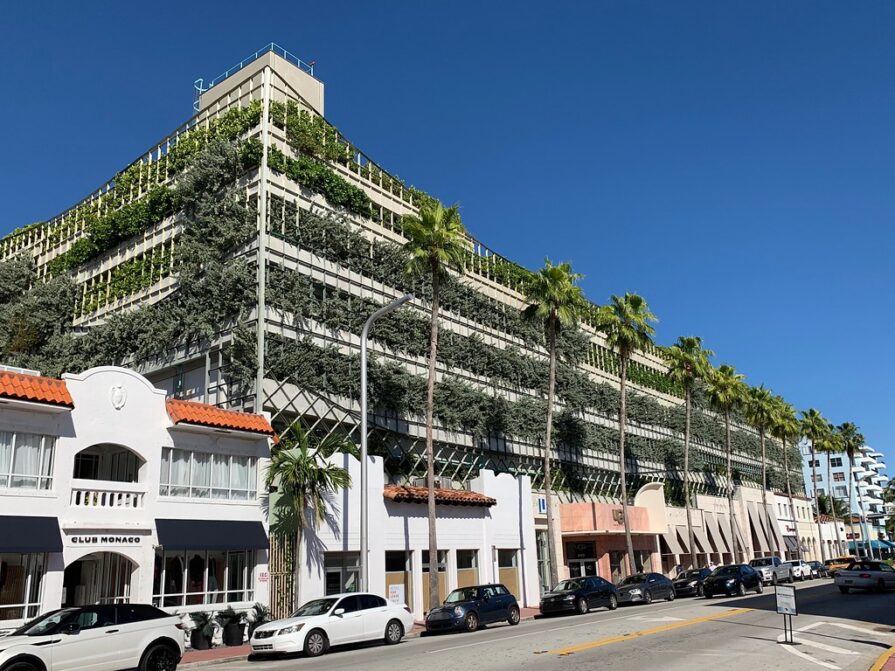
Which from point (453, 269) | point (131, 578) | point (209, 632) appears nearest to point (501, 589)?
point (209, 632)

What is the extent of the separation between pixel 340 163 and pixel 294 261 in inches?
303

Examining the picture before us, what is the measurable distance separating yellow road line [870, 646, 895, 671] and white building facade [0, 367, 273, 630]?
1937cm

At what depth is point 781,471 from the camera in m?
99.0

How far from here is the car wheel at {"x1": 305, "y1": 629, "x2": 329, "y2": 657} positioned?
20438 millimetres

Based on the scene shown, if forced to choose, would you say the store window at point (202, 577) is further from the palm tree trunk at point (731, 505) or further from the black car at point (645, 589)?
the palm tree trunk at point (731, 505)

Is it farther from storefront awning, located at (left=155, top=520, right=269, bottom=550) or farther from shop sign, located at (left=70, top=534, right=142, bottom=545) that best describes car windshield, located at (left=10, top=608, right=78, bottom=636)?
storefront awning, located at (left=155, top=520, right=269, bottom=550)

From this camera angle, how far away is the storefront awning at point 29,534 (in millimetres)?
21688

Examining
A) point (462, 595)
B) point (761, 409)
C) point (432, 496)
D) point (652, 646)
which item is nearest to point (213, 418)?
point (432, 496)

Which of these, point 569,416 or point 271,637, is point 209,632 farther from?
point 569,416

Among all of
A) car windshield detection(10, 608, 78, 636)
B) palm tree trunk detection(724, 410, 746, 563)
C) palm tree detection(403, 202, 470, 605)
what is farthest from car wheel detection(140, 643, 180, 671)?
palm tree trunk detection(724, 410, 746, 563)

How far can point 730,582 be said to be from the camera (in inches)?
1486

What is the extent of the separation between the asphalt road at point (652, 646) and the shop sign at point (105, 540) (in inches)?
256

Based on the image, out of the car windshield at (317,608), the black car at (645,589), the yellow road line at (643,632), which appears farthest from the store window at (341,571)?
the yellow road line at (643,632)

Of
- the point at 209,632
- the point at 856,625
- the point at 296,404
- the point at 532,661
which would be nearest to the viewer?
the point at 532,661
